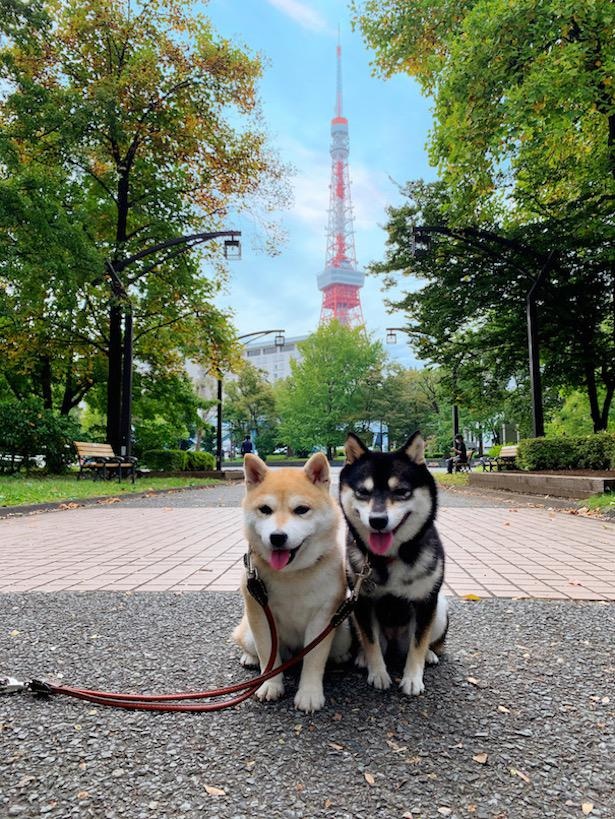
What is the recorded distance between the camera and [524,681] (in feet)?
7.79

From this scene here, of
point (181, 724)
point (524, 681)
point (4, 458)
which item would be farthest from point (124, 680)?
point (4, 458)

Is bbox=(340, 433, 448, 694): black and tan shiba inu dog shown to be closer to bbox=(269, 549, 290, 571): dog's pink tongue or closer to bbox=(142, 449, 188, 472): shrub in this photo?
bbox=(269, 549, 290, 571): dog's pink tongue

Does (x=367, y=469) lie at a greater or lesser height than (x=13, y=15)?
lesser

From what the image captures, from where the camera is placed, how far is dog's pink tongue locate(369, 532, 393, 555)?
2.17 meters

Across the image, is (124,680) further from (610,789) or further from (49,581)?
(49,581)

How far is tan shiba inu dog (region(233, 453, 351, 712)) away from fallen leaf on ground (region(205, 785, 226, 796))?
1.75ft

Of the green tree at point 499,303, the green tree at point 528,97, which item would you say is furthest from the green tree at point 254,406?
the green tree at point 528,97

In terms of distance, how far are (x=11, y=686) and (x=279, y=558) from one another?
1.32 m

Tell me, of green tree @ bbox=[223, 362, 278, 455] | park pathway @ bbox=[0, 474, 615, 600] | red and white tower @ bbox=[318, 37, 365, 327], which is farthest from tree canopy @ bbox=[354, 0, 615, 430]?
red and white tower @ bbox=[318, 37, 365, 327]

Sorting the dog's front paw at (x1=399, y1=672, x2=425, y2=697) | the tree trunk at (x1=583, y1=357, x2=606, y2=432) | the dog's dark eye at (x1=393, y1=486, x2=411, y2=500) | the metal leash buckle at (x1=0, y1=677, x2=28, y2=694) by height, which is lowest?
the dog's front paw at (x1=399, y1=672, x2=425, y2=697)

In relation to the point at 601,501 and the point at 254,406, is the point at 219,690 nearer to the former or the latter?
the point at 601,501

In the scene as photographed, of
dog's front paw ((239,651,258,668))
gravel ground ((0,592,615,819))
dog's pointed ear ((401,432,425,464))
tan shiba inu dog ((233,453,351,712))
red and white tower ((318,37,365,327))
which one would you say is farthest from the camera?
red and white tower ((318,37,365,327))

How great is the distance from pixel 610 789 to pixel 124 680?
6.51 ft

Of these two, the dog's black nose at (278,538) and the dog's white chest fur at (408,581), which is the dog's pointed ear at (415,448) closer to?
the dog's white chest fur at (408,581)
